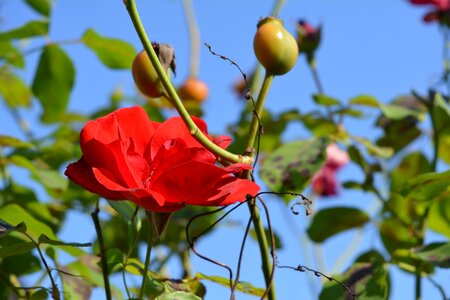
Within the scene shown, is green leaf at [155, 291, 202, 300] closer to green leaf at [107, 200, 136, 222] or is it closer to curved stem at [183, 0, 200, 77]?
green leaf at [107, 200, 136, 222]

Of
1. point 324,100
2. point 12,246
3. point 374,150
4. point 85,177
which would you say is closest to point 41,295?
point 12,246

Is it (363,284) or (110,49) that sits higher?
(110,49)

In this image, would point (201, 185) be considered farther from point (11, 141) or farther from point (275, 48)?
→ point (11, 141)

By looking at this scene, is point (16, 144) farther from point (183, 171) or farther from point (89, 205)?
point (183, 171)

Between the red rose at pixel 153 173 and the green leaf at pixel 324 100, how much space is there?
57 cm

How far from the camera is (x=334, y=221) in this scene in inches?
48.8

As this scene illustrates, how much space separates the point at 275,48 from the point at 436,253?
0.34 m

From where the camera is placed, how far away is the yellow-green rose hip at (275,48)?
621mm

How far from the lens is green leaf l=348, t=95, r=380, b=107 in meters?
1.15

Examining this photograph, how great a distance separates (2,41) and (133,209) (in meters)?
0.57

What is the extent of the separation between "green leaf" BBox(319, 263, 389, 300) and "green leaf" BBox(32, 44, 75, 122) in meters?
0.63

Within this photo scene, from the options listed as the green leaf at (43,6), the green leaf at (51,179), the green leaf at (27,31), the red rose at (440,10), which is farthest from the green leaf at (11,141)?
the red rose at (440,10)

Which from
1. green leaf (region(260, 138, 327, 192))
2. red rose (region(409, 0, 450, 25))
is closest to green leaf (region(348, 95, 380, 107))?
green leaf (region(260, 138, 327, 192))

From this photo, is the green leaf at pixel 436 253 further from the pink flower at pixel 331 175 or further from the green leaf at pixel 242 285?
the pink flower at pixel 331 175
